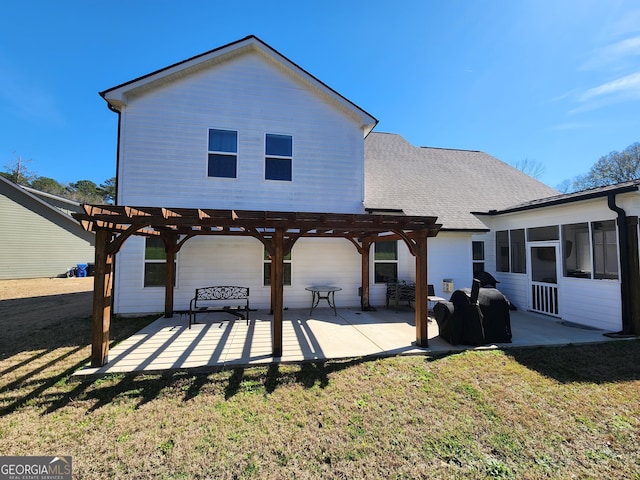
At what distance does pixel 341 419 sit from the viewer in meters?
3.14

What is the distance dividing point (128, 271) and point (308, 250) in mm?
5314

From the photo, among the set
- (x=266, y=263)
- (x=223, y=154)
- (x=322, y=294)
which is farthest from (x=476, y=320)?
(x=223, y=154)

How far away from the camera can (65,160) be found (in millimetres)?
38750

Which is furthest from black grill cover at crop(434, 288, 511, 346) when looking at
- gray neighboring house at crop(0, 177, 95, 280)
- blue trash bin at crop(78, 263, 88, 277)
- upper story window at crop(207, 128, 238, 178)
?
blue trash bin at crop(78, 263, 88, 277)

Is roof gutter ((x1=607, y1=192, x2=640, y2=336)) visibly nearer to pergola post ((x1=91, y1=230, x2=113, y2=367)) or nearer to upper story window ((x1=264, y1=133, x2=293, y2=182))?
upper story window ((x1=264, y1=133, x2=293, y2=182))

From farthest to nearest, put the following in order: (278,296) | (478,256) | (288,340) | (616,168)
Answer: (616,168) → (478,256) → (288,340) → (278,296)

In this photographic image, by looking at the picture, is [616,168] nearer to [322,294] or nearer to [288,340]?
[322,294]

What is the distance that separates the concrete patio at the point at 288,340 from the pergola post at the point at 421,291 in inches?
10.1

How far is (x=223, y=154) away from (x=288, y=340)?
5.91 m

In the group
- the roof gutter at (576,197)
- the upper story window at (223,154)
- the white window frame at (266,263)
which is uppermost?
the upper story window at (223,154)

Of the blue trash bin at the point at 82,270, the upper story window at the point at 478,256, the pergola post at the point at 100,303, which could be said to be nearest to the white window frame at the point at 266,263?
the pergola post at the point at 100,303

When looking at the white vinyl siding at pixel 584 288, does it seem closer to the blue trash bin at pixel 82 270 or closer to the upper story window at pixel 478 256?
the upper story window at pixel 478 256

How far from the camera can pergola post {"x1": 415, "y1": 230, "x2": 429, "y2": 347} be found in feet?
17.5

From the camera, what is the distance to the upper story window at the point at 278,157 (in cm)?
845
